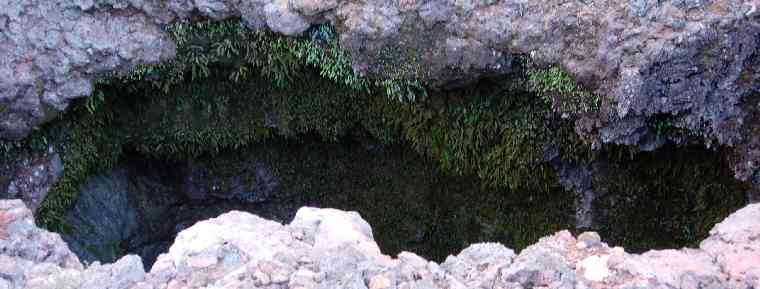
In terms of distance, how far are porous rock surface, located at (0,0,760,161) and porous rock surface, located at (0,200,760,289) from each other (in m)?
0.84

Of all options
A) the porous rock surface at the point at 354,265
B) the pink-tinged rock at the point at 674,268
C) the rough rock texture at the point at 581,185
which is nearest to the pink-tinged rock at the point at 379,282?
the porous rock surface at the point at 354,265

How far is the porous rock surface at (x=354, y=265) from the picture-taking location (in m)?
2.08

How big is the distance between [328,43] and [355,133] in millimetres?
807

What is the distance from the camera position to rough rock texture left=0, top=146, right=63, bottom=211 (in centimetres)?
364

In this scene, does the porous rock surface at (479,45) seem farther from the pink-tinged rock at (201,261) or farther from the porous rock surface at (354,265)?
the pink-tinged rock at (201,261)

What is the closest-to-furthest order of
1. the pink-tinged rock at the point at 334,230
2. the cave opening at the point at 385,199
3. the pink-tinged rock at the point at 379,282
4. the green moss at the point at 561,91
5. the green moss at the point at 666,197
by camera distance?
the pink-tinged rock at the point at 379,282 → the pink-tinged rock at the point at 334,230 → the green moss at the point at 561,91 → the green moss at the point at 666,197 → the cave opening at the point at 385,199

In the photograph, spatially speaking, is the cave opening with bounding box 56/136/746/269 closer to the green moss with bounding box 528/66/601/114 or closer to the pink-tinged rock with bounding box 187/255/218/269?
the green moss with bounding box 528/66/601/114

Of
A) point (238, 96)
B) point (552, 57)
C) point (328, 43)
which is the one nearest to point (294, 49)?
point (328, 43)

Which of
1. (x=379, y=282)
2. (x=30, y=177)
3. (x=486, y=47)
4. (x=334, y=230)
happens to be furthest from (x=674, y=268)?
(x=30, y=177)

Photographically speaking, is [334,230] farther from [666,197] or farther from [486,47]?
[666,197]

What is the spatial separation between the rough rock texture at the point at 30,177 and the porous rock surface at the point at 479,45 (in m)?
0.21

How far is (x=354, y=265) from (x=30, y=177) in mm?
2449

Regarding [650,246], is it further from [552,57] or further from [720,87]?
[552,57]

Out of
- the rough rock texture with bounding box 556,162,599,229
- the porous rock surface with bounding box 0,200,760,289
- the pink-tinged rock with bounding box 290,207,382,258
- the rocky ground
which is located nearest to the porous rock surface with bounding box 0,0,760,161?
the rocky ground
